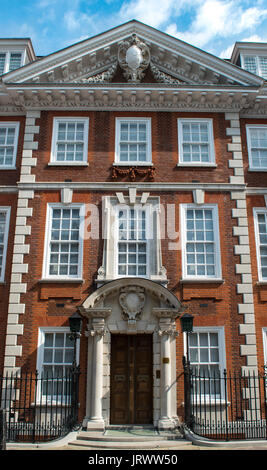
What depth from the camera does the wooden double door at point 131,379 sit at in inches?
521

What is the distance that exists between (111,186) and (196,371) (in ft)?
22.1

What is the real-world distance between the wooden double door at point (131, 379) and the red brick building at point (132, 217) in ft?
0.11

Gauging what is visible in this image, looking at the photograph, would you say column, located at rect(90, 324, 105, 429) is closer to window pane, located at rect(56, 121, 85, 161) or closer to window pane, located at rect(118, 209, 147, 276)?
window pane, located at rect(118, 209, 147, 276)

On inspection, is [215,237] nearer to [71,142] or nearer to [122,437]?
[71,142]

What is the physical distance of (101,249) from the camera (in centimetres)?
1469

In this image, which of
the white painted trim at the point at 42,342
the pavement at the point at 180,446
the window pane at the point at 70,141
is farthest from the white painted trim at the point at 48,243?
the pavement at the point at 180,446

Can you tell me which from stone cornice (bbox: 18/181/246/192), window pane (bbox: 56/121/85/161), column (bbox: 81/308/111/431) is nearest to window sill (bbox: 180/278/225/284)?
column (bbox: 81/308/111/431)

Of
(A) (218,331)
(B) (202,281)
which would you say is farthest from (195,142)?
(A) (218,331)

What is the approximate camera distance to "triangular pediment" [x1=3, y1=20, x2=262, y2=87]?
1623 cm

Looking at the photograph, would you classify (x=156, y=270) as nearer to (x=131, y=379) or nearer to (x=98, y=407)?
(x=131, y=379)

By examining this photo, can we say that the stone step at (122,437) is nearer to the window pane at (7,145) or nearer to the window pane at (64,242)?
the window pane at (64,242)

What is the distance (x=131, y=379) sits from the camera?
13539mm

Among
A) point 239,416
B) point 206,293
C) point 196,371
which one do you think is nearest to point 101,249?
point 206,293

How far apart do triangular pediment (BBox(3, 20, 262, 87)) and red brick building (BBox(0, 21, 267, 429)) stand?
51mm
